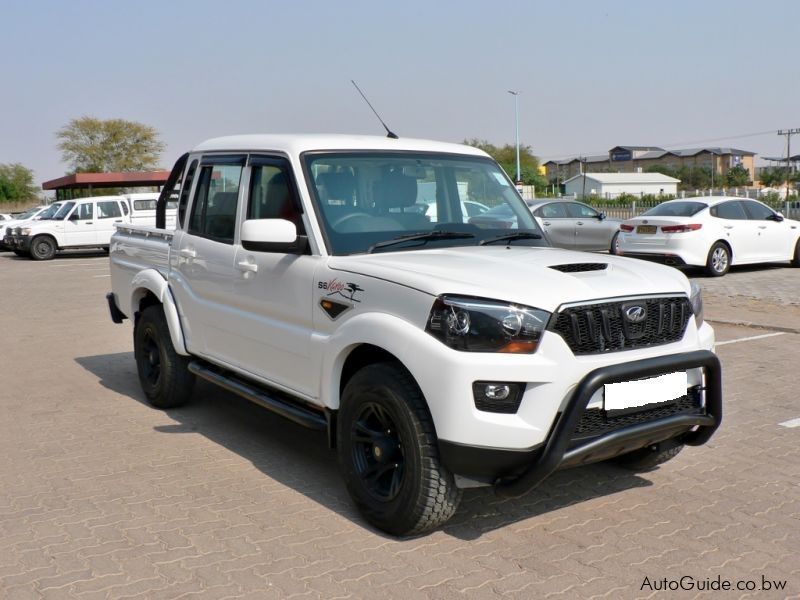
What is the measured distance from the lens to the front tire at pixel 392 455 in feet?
12.7

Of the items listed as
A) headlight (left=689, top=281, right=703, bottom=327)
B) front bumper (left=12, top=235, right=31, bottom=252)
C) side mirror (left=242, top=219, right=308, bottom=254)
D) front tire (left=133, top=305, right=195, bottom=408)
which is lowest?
front bumper (left=12, top=235, right=31, bottom=252)

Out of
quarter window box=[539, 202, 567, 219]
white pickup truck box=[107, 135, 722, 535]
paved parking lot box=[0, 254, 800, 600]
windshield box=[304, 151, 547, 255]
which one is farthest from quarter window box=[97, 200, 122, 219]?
windshield box=[304, 151, 547, 255]

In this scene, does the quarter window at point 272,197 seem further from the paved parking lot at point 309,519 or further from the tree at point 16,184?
the tree at point 16,184

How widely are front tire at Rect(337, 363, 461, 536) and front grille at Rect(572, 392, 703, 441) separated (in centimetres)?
64

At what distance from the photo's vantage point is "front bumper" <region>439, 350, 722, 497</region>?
12.2 ft

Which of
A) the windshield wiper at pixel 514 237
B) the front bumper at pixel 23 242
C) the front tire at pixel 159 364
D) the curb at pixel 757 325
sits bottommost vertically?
the curb at pixel 757 325

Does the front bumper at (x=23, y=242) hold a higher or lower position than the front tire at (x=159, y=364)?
lower

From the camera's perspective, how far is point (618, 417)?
13.0 ft

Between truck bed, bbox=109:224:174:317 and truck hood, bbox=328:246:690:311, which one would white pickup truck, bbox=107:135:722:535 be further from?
truck bed, bbox=109:224:174:317

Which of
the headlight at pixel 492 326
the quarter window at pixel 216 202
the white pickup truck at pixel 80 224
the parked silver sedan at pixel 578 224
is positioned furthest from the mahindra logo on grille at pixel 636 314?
the white pickup truck at pixel 80 224

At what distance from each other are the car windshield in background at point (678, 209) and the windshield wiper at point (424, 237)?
11885mm

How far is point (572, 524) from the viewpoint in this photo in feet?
14.3

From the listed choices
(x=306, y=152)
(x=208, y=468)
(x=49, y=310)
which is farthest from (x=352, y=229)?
(x=49, y=310)

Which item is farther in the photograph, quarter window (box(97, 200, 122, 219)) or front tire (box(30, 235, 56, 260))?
quarter window (box(97, 200, 122, 219))
